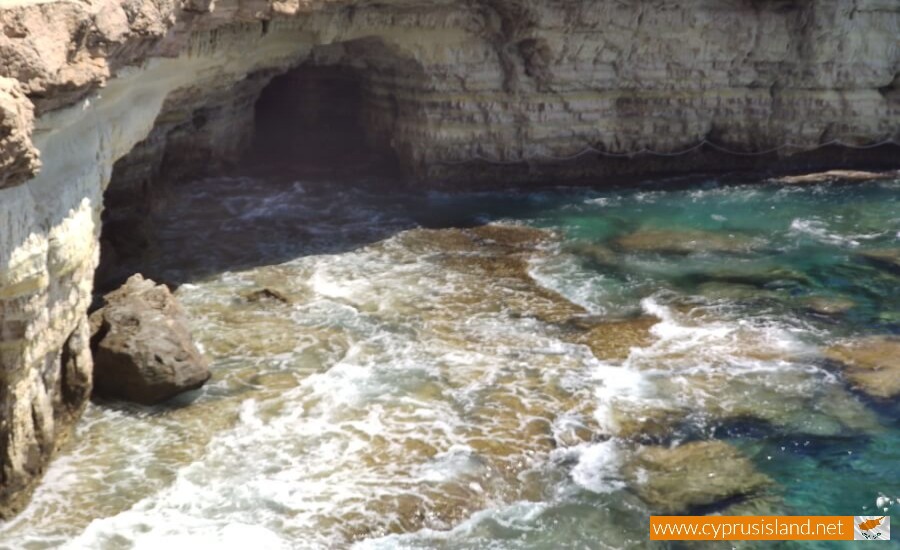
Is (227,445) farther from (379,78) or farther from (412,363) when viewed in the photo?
(379,78)

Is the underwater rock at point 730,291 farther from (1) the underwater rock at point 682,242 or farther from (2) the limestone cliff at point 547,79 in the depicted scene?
(2) the limestone cliff at point 547,79

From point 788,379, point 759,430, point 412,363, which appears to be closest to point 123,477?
point 412,363

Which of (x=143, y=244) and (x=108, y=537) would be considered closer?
(x=108, y=537)

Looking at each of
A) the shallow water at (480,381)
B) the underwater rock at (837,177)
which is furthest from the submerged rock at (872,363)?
the underwater rock at (837,177)

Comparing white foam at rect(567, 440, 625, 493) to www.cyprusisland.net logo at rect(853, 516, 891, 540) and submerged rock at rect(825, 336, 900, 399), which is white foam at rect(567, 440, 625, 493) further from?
submerged rock at rect(825, 336, 900, 399)

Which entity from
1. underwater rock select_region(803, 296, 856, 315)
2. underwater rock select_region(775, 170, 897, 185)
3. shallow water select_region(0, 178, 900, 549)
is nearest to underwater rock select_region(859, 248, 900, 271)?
shallow water select_region(0, 178, 900, 549)

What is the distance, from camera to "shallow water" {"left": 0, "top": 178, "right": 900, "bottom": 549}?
396 inches

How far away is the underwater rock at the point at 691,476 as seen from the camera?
10281 millimetres

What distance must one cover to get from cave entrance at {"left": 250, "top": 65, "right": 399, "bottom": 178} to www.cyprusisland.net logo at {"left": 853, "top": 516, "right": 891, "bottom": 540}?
1460 cm

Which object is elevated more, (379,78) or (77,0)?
(77,0)

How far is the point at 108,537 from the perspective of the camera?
9445 millimetres

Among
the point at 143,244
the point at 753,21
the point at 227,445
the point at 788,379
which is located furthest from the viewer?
the point at 753,21

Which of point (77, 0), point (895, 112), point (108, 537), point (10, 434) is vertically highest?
point (77, 0)

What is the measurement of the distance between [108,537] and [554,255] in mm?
10088
